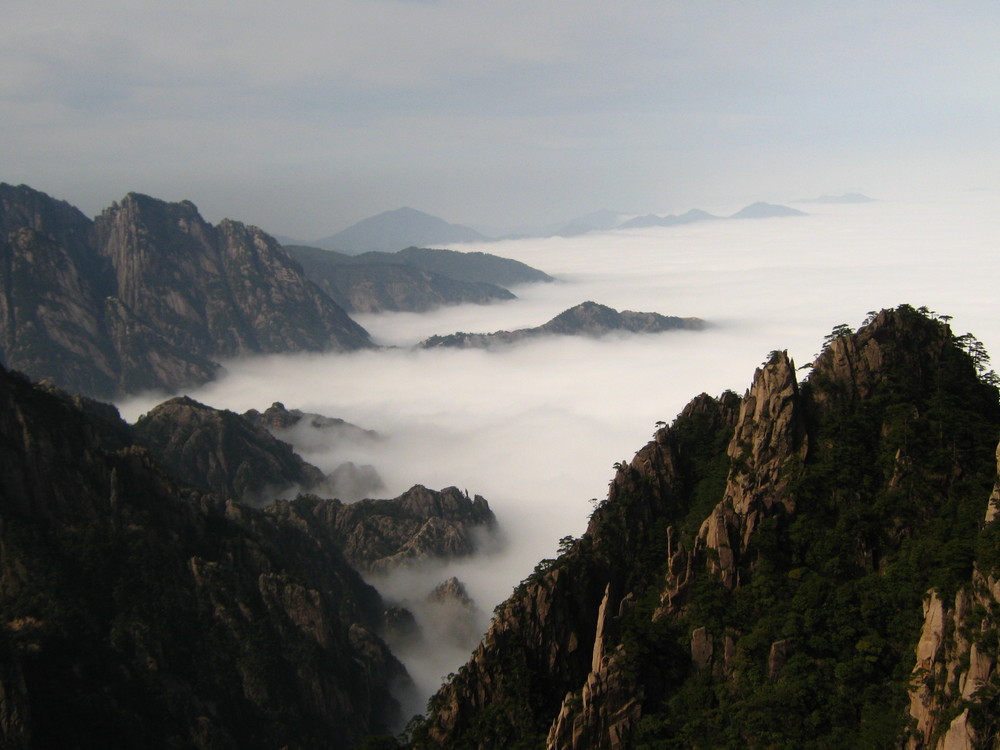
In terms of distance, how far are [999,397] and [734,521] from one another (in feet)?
89.1

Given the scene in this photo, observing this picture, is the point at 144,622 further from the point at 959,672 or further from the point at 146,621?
the point at 959,672

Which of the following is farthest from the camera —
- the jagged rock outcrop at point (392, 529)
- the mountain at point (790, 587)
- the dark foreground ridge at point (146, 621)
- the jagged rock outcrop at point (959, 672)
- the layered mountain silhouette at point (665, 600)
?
the jagged rock outcrop at point (392, 529)

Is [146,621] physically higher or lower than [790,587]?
lower

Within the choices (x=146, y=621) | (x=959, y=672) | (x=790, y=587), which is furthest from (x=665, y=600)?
(x=146, y=621)

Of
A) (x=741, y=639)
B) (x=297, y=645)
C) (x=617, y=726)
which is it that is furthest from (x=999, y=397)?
(x=297, y=645)

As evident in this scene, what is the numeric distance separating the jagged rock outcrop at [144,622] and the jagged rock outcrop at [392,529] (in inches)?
1699

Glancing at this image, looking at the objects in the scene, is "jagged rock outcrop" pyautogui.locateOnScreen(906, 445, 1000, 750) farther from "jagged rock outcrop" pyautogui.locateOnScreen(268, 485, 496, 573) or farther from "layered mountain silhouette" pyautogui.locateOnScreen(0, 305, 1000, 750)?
"jagged rock outcrop" pyautogui.locateOnScreen(268, 485, 496, 573)

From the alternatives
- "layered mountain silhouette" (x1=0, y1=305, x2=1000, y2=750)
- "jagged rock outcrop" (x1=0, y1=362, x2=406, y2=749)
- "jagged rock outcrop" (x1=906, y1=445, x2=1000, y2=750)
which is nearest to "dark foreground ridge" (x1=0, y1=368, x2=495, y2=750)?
"jagged rock outcrop" (x1=0, y1=362, x2=406, y2=749)

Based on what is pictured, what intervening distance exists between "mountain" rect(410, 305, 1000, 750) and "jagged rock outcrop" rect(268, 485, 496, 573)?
10331 centimetres

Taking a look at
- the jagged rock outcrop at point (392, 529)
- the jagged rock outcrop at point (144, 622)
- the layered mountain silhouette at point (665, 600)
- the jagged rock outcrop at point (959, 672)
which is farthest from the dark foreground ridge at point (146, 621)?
the jagged rock outcrop at point (959, 672)

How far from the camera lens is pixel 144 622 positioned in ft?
348

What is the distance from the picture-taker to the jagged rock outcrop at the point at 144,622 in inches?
3634

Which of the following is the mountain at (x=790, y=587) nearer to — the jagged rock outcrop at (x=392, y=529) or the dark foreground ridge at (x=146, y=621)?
the dark foreground ridge at (x=146, y=621)

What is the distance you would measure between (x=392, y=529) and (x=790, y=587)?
13554 centimetres
